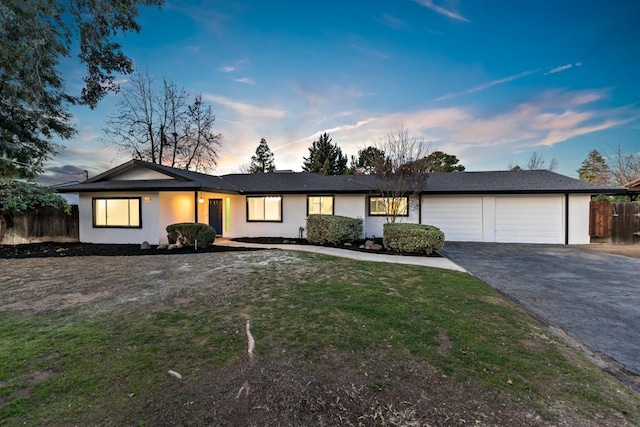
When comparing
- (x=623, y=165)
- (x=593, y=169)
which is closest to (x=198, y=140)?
(x=623, y=165)

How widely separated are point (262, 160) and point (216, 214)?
22746 mm

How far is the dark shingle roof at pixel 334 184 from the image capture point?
11633 millimetres

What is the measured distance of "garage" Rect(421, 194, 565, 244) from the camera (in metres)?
12.4

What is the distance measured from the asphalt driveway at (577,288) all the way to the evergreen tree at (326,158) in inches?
830

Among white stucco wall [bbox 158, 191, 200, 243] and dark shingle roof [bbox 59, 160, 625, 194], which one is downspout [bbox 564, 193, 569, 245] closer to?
dark shingle roof [bbox 59, 160, 625, 194]

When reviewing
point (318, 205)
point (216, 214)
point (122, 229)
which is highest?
point (318, 205)

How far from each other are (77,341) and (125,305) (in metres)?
1.30

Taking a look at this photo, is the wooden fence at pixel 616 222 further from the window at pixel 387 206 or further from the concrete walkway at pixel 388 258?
the concrete walkway at pixel 388 258

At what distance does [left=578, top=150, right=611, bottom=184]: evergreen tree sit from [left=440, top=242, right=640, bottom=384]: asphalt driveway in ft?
72.2

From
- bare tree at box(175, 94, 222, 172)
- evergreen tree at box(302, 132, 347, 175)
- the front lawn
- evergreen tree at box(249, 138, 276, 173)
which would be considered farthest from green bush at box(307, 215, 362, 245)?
evergreen tree at box(249, 138, 276, 173)

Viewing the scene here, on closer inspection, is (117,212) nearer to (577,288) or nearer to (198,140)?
(198,140)

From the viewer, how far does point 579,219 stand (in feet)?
40.0

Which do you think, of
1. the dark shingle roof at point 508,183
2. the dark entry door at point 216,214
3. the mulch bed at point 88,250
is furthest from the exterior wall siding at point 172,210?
the dark shingle roof at point 508,183

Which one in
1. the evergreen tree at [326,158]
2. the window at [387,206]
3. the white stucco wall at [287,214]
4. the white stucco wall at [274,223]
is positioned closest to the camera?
the window at [387,206]
